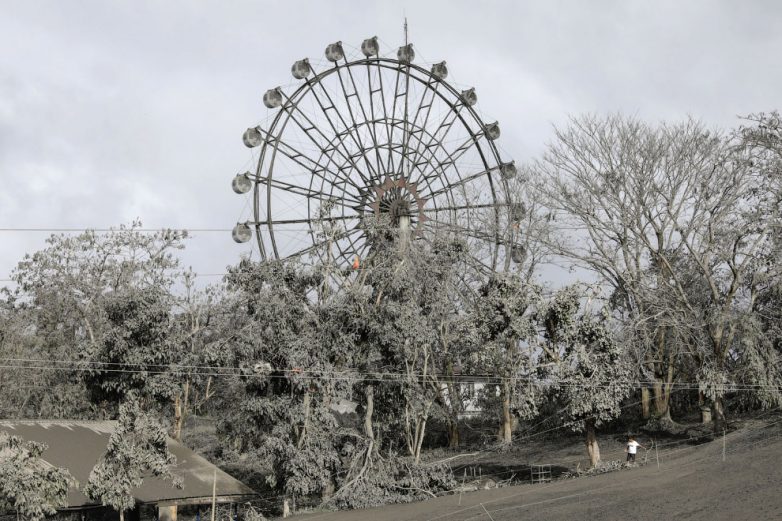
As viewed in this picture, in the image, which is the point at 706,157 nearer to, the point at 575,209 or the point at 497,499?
the point at 575,209

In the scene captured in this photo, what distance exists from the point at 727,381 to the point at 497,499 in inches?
397

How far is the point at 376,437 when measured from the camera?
3219cm

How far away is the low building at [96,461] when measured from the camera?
25.2 meters

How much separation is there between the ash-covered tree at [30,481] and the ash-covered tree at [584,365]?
51.4ft

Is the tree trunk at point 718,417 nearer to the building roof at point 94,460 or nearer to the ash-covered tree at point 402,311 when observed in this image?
the ash-covered tree at point 402,311

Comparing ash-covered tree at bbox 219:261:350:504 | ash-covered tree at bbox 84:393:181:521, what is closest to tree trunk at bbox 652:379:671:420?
ash-covered tree at bbox 219:261:350:504

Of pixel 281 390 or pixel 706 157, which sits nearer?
pixel 281 390

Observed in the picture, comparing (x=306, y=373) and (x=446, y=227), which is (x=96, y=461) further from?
(x=446, y=227)

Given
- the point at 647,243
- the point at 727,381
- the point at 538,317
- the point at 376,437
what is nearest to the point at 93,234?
the point at 376,437

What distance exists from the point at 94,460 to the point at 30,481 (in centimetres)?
676

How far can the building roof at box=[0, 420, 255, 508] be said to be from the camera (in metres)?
25.4

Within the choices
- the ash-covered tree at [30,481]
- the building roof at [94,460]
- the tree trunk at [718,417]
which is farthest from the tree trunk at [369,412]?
the tree trunk at [718,417]

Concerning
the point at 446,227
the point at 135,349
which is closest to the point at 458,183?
the point at 446,227

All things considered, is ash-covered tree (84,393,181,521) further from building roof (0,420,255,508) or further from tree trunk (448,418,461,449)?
tree trunk (448,418,461,449)
